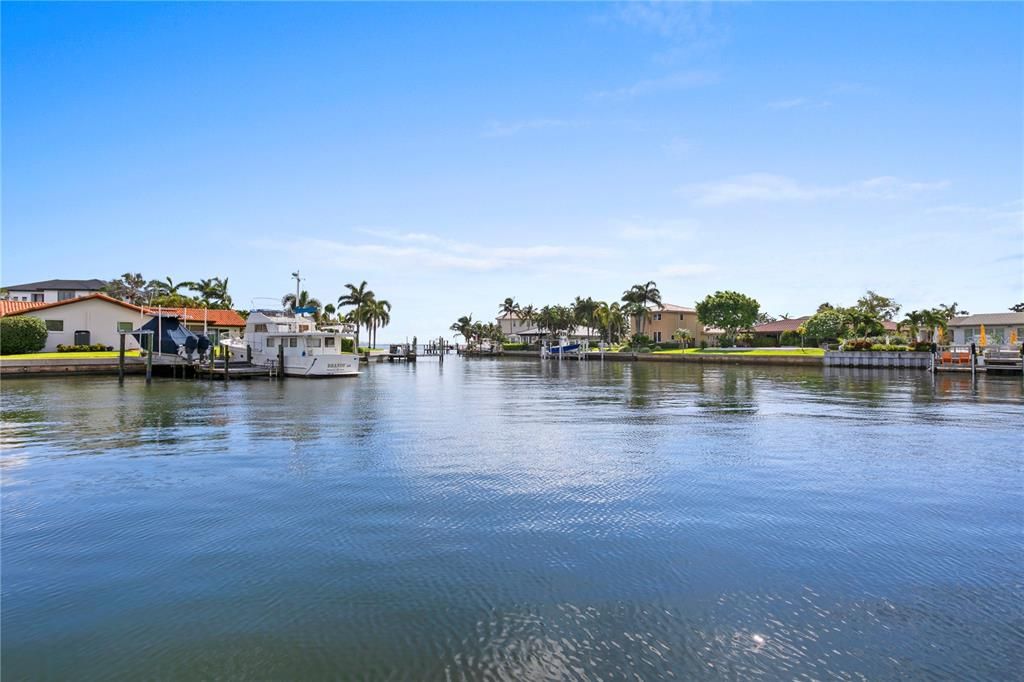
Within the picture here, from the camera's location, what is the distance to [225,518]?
11055 millimetres

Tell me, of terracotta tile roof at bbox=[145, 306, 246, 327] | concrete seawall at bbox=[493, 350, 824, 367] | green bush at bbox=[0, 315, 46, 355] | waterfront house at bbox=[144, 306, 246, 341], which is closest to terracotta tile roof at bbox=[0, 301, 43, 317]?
green bush at bbox=[0, 315, 46, 355]

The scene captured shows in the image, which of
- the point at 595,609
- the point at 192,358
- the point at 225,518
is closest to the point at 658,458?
the point at 595,609

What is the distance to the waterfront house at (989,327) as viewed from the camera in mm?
72375

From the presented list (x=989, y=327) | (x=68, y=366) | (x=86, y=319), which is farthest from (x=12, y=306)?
(x=989, y=327)

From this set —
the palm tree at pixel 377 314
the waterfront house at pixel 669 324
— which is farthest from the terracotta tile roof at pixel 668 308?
the palm tree at pixel 377 314

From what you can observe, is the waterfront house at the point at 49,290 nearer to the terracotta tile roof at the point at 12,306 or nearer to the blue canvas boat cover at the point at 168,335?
the terracotta tile roof at the point at 12,306

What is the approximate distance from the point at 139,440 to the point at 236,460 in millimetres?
5475

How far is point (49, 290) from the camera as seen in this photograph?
3804 inches

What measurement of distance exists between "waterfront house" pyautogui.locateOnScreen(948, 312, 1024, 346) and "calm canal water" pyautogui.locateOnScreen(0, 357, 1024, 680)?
2642 inches

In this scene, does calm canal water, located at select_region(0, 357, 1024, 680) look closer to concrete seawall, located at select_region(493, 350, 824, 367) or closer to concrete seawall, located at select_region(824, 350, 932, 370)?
concrete seawall, located at select_region(824, 350, 932, 370)

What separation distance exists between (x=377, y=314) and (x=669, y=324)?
54.4m

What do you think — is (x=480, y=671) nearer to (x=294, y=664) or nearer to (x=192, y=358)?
(x=294, y=664)

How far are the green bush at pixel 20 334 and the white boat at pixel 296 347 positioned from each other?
17.2 m

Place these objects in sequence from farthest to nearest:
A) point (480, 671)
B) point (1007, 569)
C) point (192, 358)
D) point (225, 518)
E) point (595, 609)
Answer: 1. point (192, 358)
2. point (225, 518)
3. point (1007, 569)
4. point (595, 609)
5. point (480, 671)
